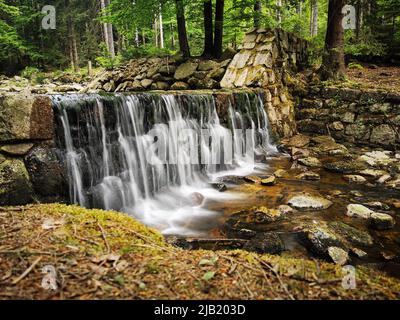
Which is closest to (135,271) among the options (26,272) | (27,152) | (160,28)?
(26,272)

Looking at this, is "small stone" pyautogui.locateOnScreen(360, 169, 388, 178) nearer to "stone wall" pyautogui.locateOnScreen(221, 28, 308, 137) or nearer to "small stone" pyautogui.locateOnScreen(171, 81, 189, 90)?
"stone wall" pyautogui.locateOnScreen(221, 28, 308, 137)

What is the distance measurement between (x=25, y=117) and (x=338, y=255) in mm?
4471

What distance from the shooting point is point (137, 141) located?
6352 millimetres

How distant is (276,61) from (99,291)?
36.2ft

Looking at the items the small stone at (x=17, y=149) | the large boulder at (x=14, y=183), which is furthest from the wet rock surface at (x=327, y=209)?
the small stone at (x=17, y=149)

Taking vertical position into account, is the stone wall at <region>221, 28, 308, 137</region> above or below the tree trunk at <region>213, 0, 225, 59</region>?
below

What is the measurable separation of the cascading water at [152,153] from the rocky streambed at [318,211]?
0.58 meters

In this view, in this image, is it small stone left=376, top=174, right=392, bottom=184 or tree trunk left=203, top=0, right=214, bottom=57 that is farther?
tree trunk left=203, top=0, right=214, bottom=57

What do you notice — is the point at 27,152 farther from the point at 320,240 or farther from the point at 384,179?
the point at 384,179

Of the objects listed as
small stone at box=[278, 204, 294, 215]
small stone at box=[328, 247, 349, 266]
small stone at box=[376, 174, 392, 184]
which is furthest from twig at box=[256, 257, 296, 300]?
small stone at box=[376, 174, 392, 184]

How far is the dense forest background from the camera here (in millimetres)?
12266

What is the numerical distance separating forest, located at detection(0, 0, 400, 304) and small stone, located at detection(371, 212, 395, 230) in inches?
1.4

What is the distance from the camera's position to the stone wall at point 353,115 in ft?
31.7

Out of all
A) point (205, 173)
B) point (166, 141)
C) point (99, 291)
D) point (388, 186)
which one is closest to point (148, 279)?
point (99, 291)
